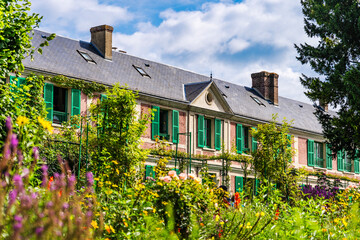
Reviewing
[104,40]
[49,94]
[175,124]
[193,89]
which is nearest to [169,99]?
[175,124]

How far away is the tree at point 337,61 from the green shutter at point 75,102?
8832mm

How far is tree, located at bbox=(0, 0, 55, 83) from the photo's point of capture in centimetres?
659

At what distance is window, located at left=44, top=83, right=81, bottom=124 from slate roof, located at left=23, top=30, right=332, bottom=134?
0.67 metres

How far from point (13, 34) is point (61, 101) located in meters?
13.2

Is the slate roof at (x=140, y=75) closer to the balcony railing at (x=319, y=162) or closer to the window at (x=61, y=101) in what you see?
the window at (x=61, y=101)

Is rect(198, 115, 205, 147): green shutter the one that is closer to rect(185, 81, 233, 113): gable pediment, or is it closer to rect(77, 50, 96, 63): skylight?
rect(185, 81, 233, 113): gable pediment

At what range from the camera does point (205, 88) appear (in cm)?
2433

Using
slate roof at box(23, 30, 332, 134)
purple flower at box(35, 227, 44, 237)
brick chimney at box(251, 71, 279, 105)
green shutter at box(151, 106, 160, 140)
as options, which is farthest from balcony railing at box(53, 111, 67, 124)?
purple flower at box(35, 227, 44, 237)

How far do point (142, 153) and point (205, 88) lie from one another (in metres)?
13.4

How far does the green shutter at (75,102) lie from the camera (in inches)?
758

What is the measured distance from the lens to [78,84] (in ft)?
64.1

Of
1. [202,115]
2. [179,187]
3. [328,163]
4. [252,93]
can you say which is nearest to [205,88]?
[202,115]

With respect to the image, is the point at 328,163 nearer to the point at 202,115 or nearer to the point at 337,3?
the point at 202,115

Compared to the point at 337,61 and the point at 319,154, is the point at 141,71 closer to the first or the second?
the point at 337,61
